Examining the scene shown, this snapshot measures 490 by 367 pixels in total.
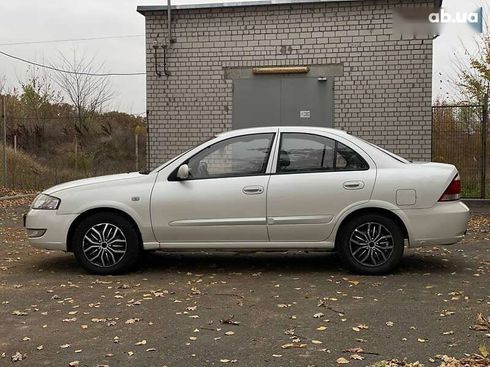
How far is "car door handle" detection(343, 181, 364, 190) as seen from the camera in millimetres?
6199

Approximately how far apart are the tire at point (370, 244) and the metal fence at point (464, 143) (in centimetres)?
654

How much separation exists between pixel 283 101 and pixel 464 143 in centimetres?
391

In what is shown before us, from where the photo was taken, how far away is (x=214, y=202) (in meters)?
6.27

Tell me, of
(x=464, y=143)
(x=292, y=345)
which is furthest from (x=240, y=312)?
(x=464, y=143)

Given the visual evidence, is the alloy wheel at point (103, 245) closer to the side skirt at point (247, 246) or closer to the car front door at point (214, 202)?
the side skirt at point (247, 246)

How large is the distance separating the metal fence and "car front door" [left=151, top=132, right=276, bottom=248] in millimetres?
6967

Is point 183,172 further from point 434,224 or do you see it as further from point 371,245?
point 434,224

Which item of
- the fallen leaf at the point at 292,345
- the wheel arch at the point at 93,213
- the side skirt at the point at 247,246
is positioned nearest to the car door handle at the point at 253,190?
the side skirt at the point at 247,246

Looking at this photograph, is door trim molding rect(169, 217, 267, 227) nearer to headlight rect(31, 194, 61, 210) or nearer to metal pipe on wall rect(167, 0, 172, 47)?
headlight rect(31, 194, 61, 210)

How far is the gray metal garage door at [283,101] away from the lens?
Result: 12.3 meters

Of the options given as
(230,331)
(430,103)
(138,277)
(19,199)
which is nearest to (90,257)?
(138,277)

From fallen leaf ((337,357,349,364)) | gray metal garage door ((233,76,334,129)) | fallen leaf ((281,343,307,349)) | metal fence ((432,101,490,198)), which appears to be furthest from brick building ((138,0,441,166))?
fallen leaf ((337,357,349,364))

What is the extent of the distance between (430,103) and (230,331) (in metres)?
9.02

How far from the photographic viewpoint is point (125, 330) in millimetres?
4547
